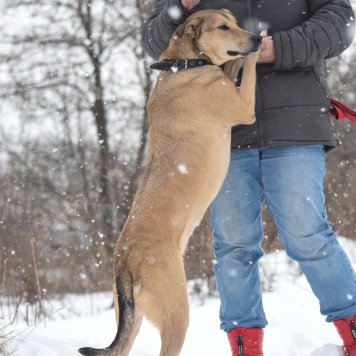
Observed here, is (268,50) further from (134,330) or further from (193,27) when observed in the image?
(134,330)

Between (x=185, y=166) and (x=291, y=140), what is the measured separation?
25.4 inches

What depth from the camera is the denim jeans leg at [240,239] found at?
340 cm

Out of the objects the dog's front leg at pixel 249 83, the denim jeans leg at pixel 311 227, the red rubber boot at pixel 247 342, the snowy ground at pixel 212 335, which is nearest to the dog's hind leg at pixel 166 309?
the red rubber boot at pixel 247 342

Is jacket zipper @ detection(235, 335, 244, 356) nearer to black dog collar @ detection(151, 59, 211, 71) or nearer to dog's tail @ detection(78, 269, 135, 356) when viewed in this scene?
dog's tail @ detection(78, 269, 135, 356)

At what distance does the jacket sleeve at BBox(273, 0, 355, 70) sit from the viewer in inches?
124

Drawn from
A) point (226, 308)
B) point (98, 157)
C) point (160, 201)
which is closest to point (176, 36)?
point (160, 201)

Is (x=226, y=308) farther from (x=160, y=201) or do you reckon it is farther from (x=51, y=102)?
(x=51, y=102)

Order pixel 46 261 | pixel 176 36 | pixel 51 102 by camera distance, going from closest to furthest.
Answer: pixel 176 36, pixel 46 261, pixel 51 102

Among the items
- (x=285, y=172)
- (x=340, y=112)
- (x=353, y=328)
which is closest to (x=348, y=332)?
(x=353, y=328)

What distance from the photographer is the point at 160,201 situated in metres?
3.16

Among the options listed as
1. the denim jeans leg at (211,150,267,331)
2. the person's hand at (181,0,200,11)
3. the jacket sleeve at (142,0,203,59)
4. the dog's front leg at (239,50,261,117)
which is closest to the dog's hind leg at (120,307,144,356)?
the denim jeans leg at (211,150,267,331)

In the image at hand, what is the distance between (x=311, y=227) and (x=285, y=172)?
352mm

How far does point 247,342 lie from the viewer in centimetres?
336

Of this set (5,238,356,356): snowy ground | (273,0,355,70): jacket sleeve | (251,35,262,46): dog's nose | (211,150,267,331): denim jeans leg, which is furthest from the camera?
(5,238,356,356): snowy ground
